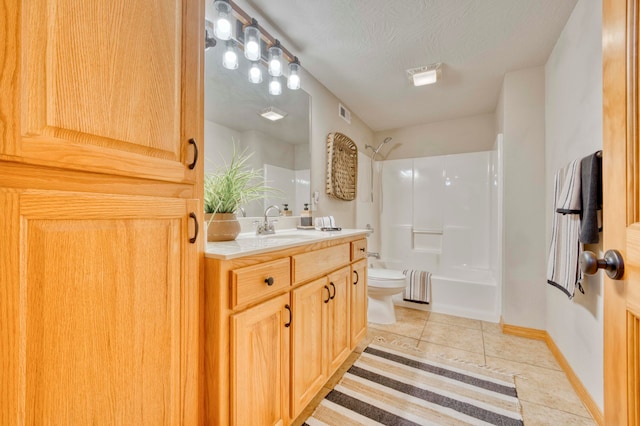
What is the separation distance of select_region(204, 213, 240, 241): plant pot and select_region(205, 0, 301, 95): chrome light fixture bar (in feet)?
2.96

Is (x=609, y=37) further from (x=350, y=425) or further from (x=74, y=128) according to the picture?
(x=350, y=425)

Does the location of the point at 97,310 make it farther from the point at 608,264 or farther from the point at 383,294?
the point at 383,294

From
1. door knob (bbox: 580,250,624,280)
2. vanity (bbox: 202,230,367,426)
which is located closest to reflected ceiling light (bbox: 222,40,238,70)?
vanity (bbox: 202,230,367,426)

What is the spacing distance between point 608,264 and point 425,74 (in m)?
2.11

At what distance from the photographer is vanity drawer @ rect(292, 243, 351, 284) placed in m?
1.24

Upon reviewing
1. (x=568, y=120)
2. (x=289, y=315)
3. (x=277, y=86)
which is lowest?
(x=289, y=315)

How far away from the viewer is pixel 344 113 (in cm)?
284

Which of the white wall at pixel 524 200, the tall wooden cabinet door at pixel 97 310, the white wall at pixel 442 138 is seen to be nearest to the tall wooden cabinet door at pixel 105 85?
the tall wooden cabinet door at pixel 97 310

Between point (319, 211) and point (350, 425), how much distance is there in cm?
152

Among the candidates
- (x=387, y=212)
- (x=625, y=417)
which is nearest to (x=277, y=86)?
(x=625, y=417)

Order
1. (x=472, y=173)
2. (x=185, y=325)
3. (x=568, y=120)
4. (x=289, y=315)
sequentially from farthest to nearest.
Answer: (x=472, y=173), (x=568, y=120), (x=289, y=315), (x=185, y=325)

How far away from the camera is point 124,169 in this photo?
681mm

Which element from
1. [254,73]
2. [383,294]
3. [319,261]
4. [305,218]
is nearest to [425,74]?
[254,73]

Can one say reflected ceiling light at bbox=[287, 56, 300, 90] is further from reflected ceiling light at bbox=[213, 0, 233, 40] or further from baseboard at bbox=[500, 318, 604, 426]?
baseboard at bbox=[500, 318, 604, 426]
